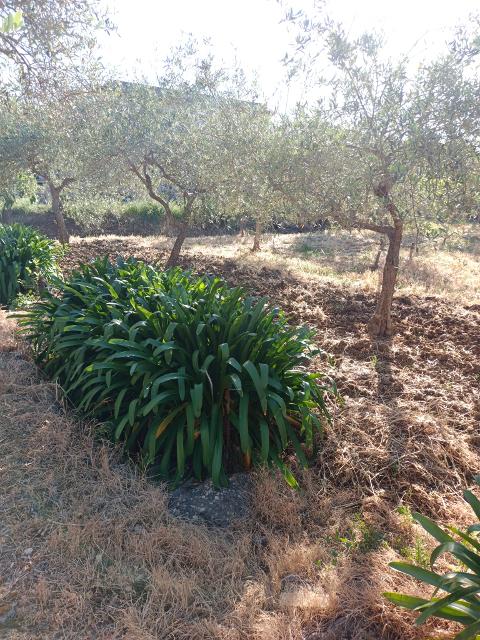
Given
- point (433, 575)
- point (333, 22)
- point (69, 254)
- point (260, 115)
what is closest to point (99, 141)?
point (69, 254)

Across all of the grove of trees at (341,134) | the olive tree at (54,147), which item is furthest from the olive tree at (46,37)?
the olive tree at (54,147)

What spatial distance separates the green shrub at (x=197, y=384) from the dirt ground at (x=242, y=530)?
0.24 meters

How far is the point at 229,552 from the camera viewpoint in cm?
278

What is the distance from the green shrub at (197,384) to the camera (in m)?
3.30

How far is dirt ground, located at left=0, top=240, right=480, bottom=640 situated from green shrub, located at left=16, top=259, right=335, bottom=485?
0.24 meters

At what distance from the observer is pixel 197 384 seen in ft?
11.0

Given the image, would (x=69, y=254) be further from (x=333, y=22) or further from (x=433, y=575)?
(x=433, y=575)

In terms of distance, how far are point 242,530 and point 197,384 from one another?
0.90m

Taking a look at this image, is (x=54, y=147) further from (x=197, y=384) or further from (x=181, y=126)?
(x=197, y=384)

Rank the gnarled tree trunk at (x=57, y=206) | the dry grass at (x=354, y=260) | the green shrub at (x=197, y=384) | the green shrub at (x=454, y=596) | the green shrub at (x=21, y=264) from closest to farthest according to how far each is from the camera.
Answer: the green shrub at (x=454, y=596)
the green shrub at (x=197, y=384)
the green shrub at (x=21, y=264)
the dry grass at (x=354, y=260)
the gnarled tree trunk at (x=57, y=206)

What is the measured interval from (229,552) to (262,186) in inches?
215

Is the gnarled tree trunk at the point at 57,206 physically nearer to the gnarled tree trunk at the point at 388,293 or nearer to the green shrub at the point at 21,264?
the green shrub at the point at 21,264

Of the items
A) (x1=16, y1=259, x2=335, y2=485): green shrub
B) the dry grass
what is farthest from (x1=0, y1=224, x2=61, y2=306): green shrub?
the dry grass

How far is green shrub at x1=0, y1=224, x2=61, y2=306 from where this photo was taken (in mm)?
7691
